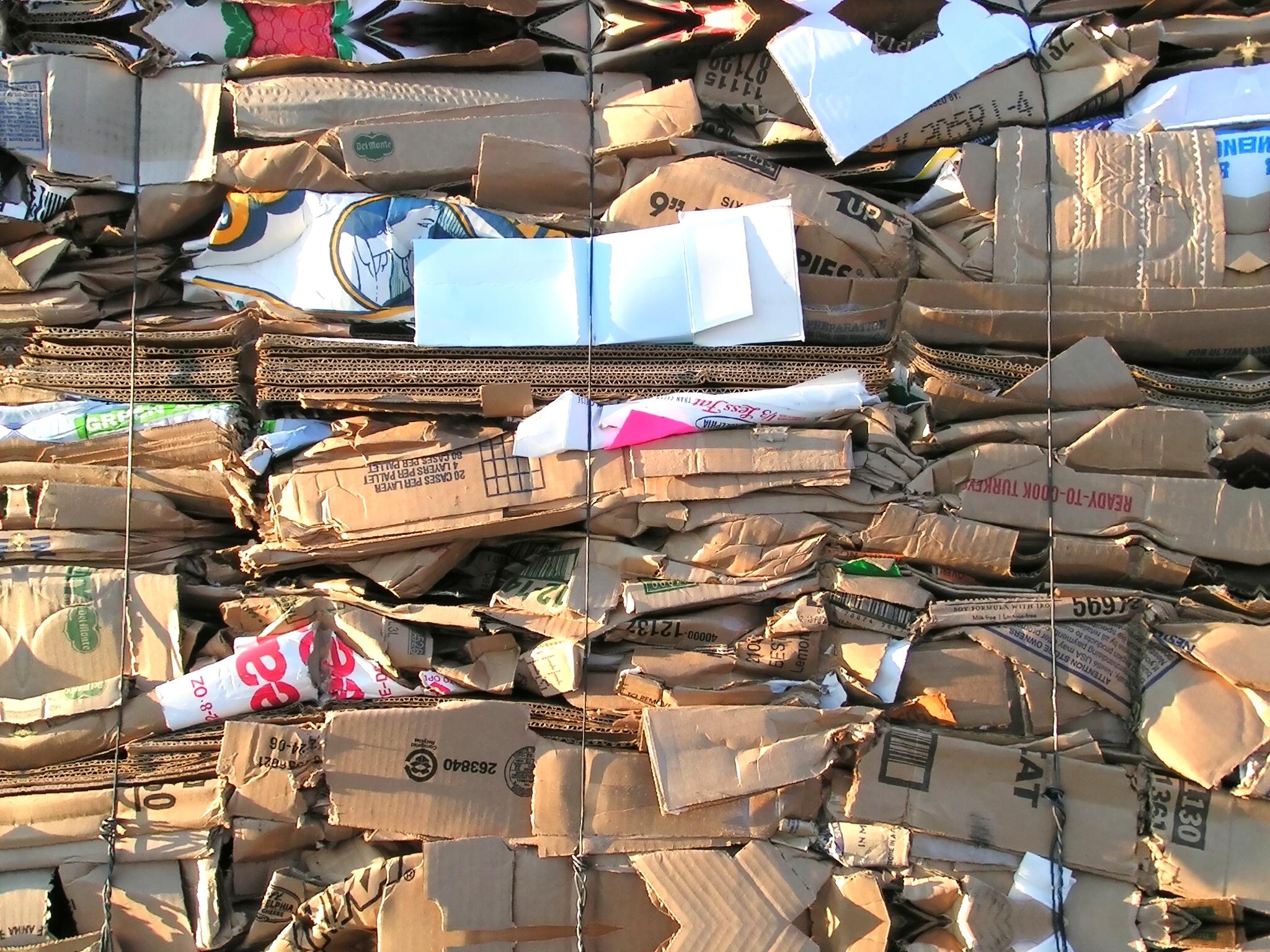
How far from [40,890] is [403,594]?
0.96 meters

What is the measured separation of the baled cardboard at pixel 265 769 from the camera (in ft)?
6.98

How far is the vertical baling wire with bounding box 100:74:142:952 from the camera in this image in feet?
6.98

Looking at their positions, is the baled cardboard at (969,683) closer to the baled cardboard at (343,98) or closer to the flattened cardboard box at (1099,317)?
the flattened cardboard box at (1099,317)

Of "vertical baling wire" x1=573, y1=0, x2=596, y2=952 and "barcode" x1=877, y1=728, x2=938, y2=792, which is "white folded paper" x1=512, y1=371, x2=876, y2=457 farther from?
"barcode" x1=877, y1=728, x2=938, y2=792

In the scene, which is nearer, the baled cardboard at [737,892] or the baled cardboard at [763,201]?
the baled cardboard at [737,892]

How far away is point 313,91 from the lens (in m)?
2.44

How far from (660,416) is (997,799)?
1068mm

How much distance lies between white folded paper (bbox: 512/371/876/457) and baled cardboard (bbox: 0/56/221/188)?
1.03 m

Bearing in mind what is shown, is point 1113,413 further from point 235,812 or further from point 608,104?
point 235,812

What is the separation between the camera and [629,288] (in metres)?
2.33

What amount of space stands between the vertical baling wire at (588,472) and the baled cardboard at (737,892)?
0.12 m

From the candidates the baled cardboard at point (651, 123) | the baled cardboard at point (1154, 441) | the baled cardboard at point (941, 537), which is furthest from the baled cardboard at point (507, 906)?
the baled cardboard at point (651, 123)

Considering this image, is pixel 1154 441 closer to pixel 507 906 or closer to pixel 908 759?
pixel 908 759

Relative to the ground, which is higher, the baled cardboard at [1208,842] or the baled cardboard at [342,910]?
the baled cardboard at [1208,842]
